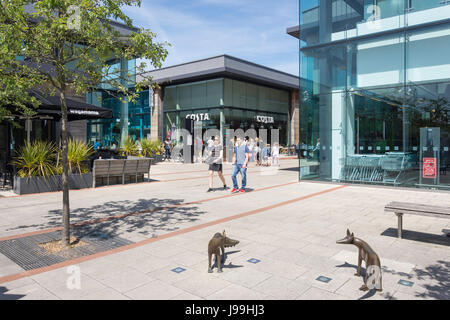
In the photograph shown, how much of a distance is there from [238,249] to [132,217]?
9.72 ft

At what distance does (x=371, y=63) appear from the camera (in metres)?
12.8

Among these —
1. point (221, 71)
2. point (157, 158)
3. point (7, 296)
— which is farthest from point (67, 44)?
point (221, 71)

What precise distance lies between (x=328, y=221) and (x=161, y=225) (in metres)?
3.32

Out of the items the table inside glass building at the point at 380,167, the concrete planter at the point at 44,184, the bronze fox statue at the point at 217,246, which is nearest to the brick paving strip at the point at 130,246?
the bronze fox statue at the point at 217,246

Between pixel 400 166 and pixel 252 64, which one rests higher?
pixel 252 64

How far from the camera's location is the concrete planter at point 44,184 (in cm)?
993

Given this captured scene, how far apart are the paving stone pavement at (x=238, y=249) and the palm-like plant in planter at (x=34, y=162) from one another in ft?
3.39

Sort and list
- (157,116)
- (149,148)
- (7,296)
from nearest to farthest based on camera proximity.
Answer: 1. (7,296)
2. (149,148)
3. (157,116)

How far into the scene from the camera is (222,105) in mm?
27984

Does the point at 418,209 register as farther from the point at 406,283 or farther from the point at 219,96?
the point at 219,96

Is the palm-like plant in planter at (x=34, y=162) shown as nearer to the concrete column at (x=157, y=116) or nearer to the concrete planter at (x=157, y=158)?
the concrete planter at (x=157, y=158)

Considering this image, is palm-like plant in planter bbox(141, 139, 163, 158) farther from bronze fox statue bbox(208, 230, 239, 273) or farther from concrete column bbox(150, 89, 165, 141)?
bronze fox statue bbox(208, 230, 239, 273)
